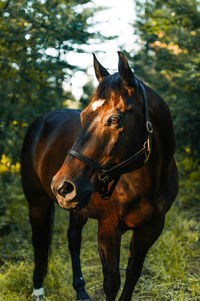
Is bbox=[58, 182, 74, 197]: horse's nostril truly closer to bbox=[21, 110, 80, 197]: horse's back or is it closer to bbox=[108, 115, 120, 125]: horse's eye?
bbox=[108, 115, 120, 125]: horse's eye

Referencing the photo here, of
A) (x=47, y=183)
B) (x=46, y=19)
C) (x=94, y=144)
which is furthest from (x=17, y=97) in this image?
(x=94, y=144)

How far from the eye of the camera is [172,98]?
559 centimetres

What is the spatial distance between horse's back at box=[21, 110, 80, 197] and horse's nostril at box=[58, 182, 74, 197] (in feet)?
4.26

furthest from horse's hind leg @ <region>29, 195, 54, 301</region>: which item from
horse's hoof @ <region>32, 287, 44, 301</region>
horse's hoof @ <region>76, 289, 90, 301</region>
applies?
horse's hoof @ <region>76, 289, 90, 301</region>

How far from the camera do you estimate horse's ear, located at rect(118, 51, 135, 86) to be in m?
1.74

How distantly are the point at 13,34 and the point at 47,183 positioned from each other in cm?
203

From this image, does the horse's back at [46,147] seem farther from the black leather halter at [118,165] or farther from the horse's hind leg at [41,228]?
the black leather halter at [118,165]

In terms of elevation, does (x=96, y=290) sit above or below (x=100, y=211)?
below

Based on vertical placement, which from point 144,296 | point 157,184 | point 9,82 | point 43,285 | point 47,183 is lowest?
point 43,285

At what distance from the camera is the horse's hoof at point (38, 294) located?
3068mm

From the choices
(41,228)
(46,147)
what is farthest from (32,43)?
(41,228)

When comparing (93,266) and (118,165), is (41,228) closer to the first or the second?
(93,266)

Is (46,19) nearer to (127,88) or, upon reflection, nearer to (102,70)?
(102,70)

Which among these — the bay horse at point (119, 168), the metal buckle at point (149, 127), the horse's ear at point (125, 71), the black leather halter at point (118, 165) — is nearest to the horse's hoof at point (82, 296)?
the bay horse at point (119, 168)
